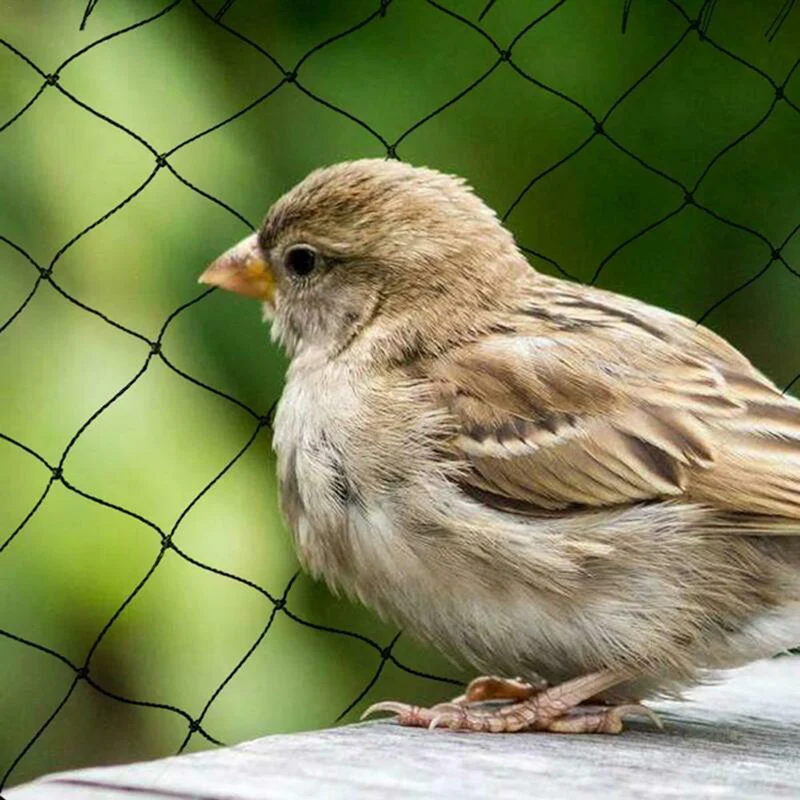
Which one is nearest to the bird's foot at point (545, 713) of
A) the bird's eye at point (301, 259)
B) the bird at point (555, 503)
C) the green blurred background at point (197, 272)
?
the bird at point (555, 503)

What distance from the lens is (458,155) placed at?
12.1 feet

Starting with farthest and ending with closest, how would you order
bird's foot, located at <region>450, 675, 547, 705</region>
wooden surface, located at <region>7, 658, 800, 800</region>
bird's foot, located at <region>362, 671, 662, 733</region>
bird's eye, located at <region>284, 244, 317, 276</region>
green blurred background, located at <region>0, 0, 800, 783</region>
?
green blurred background, located at <region>0, 0, 800, 783</region>
bird's eye, located at <region>284, 244, 317, 276</region>
bird's foot, located at <region>450, 675, 547, 705</region>
bird's foot, located at <region>362, 671, 662, 733</region>
wooden surface, located at <region>7, 658, 800, 800</region>

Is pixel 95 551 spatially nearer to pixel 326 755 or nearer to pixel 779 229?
pixel 326 755

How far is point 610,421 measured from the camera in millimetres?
2455

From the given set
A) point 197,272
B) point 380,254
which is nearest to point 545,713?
point 380,254

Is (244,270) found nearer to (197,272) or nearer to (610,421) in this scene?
(197,272)

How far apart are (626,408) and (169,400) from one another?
2.87ft

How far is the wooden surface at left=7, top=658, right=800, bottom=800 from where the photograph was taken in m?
1.87

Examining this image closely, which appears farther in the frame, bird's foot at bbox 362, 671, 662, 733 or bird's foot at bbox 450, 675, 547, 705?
bird's foot at bbox 450, 675, 547, 705

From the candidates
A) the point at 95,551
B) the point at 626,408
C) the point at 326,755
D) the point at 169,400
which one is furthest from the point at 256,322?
the point at 326,755

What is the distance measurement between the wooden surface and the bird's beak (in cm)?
71

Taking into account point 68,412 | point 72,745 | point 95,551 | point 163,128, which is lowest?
point 72,745

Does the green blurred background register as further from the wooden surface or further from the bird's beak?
the wooden surface

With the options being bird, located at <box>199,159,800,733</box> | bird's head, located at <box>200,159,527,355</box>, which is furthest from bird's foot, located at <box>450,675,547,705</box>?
bird's head, located at <box>200,159,527,355</box>
